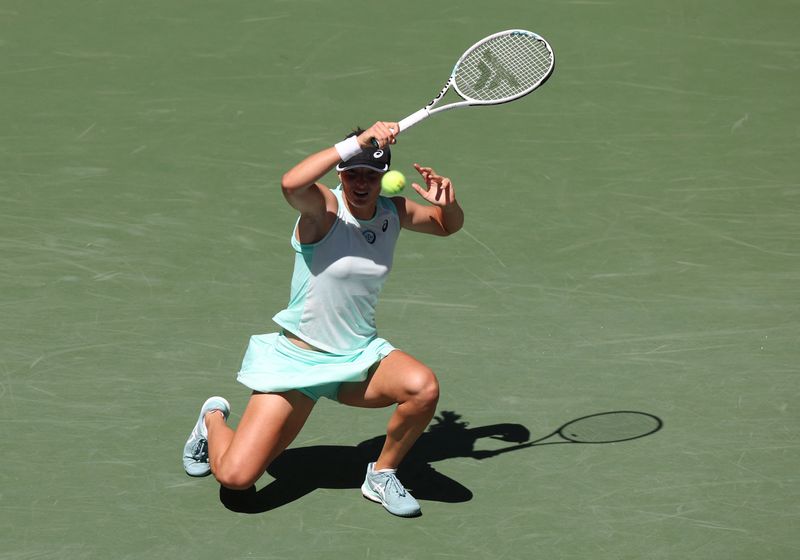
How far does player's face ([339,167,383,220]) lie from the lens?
20.1 ft

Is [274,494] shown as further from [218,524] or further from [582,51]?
[582,51]

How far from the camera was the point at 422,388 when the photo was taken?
6.03 metres

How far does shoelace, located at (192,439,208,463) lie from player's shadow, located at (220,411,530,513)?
22cm

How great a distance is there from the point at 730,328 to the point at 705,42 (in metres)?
4.25

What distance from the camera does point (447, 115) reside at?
1049 cm

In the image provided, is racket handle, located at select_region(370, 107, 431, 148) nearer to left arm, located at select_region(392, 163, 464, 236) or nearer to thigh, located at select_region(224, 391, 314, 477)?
left arm, located at select_region(392, 163, 464, 236)

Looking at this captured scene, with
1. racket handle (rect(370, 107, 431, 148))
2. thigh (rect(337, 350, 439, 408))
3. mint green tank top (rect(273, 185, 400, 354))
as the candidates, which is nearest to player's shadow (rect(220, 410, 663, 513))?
thigh (rect(337, 350, 439, 408))

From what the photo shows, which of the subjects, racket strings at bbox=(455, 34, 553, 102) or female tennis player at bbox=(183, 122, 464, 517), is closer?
female tennis player at bbox=(183, 122, 464, 517)

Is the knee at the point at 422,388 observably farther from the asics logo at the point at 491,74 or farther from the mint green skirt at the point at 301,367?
the asics logo at the point at 491,74

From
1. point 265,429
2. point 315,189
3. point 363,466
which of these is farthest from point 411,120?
point 363,466

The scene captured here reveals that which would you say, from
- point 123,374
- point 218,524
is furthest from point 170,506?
point 123,374

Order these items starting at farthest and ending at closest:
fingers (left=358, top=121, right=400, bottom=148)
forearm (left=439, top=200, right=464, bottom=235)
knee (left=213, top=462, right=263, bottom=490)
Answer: forearm (left=439, top=200, right=464, bottom=235) < knee (left=213, top=462, right=263, bottom=490) < fingers (left=358, top=121, right=400, bottom=148)

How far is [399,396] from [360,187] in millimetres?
949

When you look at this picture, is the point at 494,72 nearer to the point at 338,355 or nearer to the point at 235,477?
the point at 338,355
